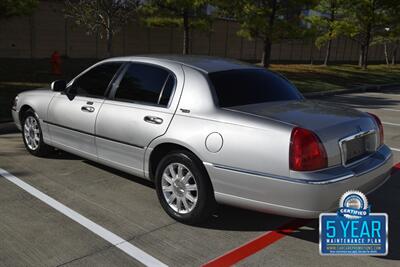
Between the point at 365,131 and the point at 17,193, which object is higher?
the point at 365,131

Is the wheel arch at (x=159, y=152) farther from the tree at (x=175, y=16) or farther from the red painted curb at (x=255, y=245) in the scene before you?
the tree at (x=175, y=16)

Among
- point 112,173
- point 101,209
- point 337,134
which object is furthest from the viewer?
point 112,173

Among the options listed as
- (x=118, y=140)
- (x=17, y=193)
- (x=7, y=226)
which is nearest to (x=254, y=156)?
(x=118, y=140)

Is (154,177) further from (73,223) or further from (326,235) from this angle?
(326,235)

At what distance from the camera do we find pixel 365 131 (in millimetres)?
4152

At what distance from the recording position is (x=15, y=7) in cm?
1287

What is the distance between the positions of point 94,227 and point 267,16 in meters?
18.1

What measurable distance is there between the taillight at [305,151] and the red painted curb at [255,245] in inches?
31.7

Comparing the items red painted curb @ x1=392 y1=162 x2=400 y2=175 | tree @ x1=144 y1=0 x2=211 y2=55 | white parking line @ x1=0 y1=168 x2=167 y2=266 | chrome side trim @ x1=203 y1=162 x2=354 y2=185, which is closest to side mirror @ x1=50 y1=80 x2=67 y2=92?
white parking line @ x1=0 y1=168 x2=167 y2=266

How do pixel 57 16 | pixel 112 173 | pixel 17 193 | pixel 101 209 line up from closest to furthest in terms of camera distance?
pixel 101 209
pixel 17 193
pixel 112 173
pixel 57 16

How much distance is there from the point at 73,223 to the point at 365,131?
2868 millimetres

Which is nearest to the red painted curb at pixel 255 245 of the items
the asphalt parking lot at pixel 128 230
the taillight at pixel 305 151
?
the asphalt parking lot at pixel 128 230

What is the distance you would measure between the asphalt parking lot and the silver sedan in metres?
0.32

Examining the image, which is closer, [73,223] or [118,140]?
[73,223]
